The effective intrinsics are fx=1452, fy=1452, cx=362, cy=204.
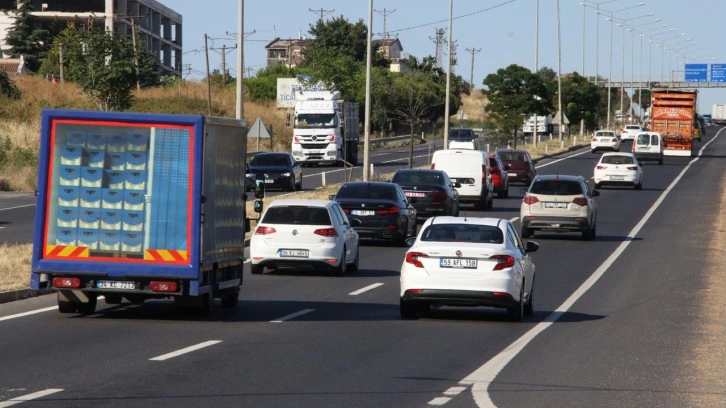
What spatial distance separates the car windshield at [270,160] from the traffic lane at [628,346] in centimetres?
2463

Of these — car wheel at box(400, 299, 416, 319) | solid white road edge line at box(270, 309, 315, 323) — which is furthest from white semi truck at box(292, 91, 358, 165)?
car wheel at box(400, 299, 416, 319)

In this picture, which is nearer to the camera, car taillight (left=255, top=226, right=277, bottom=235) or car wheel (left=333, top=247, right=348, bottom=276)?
car taillight (left=255, top=226, right=277, bottom=235)

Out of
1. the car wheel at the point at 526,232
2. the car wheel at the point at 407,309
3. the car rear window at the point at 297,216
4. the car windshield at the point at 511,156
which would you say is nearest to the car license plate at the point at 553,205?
the car wheel at the point at 526,232

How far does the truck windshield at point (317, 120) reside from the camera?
74188mm

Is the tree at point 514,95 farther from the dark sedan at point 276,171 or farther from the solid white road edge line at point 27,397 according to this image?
the solid white road edge line at point 27,397

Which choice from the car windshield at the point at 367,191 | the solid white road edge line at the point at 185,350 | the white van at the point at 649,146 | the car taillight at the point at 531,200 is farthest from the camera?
the white van at the point at 649,146

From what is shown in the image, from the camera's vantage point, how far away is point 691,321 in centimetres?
2003

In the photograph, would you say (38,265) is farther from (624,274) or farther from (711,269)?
(711,269)

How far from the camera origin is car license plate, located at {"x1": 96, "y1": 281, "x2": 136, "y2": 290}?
58.3ft

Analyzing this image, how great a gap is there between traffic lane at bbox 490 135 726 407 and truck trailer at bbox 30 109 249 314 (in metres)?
4.49

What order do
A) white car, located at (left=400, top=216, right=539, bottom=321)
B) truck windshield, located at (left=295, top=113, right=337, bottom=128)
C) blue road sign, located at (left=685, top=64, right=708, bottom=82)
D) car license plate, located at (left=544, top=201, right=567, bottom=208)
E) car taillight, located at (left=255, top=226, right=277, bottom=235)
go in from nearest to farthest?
white car, located at (left=400, top=216, right=539, bottom=321)
car taillight, located at (left=255, top=226, right=277, bottom=235)
car license plate, located at (left=544, top=201, right=567, bottom=208)
truck windshield, located at (left=295, top=113, right=337, bottom=128)
blue road sign, located at (left=685, top=64, right=708, bottom=82)

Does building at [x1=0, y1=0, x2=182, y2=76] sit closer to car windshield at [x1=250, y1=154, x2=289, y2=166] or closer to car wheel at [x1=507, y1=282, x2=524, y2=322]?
car windshield at [x1=250, y1=154, x2=289, y2=166]

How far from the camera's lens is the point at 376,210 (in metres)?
33.1

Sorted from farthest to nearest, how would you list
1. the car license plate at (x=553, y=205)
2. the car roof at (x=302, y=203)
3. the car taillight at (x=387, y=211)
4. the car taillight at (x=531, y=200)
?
the car taillight at (x=531, y=200)
the car license plate at (x=553, y=205)
the car taillight at (x=387, y=211)
the car roof at (x=302, y=203)
